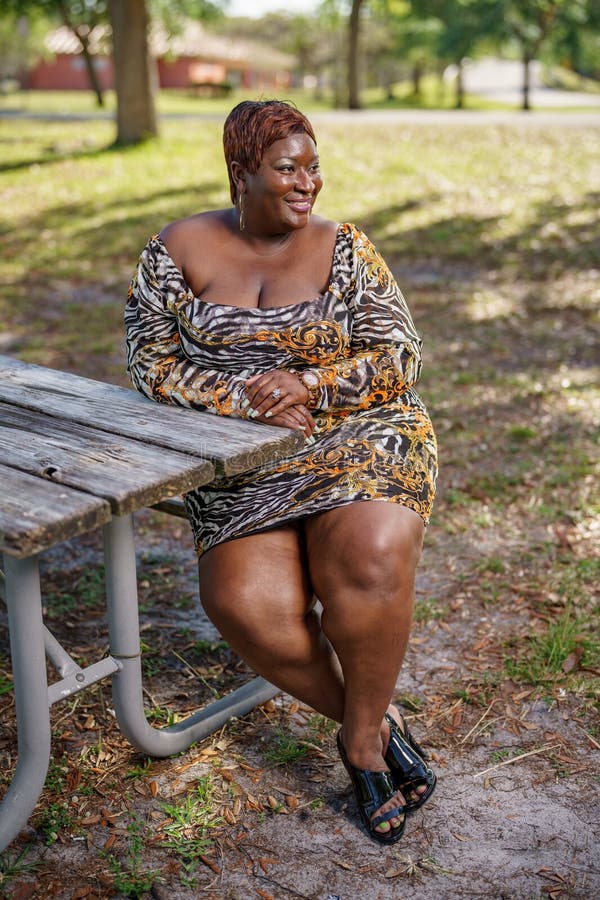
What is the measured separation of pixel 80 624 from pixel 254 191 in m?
1.66

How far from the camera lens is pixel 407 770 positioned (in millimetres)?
2588

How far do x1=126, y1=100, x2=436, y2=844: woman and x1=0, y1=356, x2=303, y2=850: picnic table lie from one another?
171 millimetres

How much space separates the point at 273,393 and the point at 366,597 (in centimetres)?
56

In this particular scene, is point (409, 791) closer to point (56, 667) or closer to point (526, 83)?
point (56, 667)

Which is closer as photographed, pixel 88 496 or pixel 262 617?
pixel 88 496

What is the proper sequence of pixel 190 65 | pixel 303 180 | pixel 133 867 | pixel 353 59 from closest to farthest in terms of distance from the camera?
pixel 133 867 < pixel 303 180 < pixel 353 59 < pixel 190 65

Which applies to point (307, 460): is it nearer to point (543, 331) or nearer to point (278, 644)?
point (278, 644)

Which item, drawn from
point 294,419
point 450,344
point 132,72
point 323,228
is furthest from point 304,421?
point 132,72

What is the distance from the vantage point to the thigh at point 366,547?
7.77 feet

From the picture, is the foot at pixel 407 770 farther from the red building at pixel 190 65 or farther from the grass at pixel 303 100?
the red building at pixel 190 65

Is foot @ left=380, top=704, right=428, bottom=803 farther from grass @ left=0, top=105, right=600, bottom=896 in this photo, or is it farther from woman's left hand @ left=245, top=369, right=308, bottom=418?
woman's left hand @ left=245, top=369, right=308, bottom=418

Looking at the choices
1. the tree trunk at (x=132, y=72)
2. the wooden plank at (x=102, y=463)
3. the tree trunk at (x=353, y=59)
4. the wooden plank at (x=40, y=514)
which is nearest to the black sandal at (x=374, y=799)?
the wooden plank at (x=102, y=463)

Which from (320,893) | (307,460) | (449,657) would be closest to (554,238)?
(449,657)

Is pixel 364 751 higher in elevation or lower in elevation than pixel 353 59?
lower
